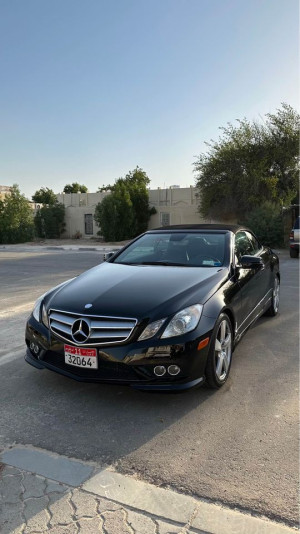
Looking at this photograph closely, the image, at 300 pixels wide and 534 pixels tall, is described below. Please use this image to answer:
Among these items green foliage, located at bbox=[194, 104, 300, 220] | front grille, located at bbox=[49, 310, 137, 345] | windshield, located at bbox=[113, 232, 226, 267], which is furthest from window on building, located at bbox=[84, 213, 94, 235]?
front grille, located at bbox=[49, 310, 137, 345]

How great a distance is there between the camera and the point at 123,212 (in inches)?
1126

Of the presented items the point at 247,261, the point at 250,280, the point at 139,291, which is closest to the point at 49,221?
the point at 250,280

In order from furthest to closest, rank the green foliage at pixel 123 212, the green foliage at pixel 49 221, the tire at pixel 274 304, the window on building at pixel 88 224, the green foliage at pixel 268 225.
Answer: the window on building at pixel 88 224, the green foliage at pixel 49 221, the green foliage at pixel 123 212, the green foliage at pixel 268 225, the tire at pixel 274 304

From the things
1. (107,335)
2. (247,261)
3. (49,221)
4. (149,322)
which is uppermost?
(49,221)

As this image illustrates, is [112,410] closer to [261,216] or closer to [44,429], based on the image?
[44,429]

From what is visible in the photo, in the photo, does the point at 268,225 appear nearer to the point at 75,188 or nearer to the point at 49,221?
the point at 49,221

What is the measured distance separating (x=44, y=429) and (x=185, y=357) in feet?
3.96

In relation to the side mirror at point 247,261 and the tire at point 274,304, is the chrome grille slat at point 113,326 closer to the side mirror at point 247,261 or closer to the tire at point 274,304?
the side mirror at point 247,261

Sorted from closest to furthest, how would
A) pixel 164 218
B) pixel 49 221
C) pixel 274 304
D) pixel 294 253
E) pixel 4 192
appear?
pixel 274 304 → pixel 294 253 → pixel 164 218 → pixel 49 221 → pixel 4 192

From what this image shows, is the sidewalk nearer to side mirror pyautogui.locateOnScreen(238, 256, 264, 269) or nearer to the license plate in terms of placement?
the license plate

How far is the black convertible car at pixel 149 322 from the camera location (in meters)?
3.30

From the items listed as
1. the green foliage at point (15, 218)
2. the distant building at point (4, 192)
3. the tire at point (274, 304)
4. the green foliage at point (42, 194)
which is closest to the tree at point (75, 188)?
the green foliage at point (42, 194)

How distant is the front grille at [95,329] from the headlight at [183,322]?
29 centimetres

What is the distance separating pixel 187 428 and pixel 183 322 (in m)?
0.80
